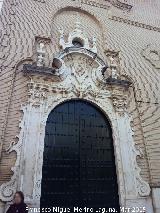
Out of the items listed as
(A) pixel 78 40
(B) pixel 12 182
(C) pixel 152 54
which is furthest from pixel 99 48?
(B) pixel 12 182

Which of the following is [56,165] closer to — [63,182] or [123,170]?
[63,182]

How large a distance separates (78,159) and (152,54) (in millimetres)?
5533

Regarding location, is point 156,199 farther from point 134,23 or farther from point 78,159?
point 134,23

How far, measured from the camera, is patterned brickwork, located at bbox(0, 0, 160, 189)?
6.57 metres

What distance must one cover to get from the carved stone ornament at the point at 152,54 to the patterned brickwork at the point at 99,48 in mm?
163

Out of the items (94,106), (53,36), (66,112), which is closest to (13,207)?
(66,112)

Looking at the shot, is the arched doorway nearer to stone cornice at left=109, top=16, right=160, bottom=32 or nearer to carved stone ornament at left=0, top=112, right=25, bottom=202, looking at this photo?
carved stone ornament at left=0, top=112, right=25, bottom=202

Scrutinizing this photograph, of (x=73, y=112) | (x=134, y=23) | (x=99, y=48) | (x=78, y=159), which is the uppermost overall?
(x=134, y=23)

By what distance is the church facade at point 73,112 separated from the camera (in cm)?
602

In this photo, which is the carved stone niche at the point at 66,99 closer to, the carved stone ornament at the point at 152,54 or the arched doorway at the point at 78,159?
the arched doorway at the point at 78,159

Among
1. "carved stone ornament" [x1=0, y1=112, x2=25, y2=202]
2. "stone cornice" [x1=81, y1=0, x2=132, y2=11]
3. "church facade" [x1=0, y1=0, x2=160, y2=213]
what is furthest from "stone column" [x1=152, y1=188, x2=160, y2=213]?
"stone cornice" [x1=81, y1=0, x2=132, y2=11]

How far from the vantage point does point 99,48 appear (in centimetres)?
877

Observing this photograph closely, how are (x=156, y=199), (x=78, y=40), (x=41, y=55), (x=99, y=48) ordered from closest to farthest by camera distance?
(x=156, y=199), (x=41, y=55), (x=78, y=40), (x=99, y=48)

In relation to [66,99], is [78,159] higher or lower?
lower
